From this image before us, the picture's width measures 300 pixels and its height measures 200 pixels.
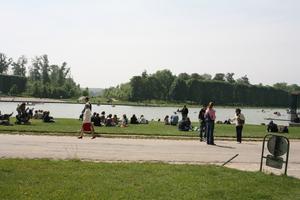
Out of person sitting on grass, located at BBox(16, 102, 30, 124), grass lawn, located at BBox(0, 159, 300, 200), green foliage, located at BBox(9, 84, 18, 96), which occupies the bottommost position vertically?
grass lawn, located at BBox(0, 159, 300, 200)

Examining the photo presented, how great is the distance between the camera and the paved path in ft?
52.6

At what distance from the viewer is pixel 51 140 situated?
20.8 meters

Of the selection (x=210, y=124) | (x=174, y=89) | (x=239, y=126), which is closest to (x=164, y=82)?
(x=174, y=89)

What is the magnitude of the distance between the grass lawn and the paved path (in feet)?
7.26

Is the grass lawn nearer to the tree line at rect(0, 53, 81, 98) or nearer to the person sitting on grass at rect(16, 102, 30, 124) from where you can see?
the person sitting on grass at rect(16, 102, 30, 124)

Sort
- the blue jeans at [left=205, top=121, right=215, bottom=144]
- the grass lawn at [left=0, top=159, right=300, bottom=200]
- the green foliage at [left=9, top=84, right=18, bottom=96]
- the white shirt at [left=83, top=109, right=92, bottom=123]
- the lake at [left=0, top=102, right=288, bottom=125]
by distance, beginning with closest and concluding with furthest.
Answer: the grass lawn at [left=0, top=159, right=300, bottom=200] < the blue jeans at [left=205, top=121, right=215, bottom=144] < the white shirt at [left=83, top=109, right=92, bottom=123] < the lake at [left=0, top=102, right=288, bottom=125] < the green foliage at [left=9, top=84, right=18, bottom=96]

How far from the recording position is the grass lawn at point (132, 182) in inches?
389

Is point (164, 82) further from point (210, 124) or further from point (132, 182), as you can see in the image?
point (132, 182)

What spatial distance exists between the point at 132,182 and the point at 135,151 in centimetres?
707

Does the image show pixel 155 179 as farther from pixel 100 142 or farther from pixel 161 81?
pixel 161 81

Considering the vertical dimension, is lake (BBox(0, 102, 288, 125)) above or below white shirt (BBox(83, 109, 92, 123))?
below

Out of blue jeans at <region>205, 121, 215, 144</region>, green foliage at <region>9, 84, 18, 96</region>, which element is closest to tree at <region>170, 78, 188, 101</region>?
green foliage at <region>9, 84, 18, 96</region>

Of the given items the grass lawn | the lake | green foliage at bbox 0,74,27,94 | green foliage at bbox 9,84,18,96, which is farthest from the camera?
green foliage at bbox 0,74,27,94

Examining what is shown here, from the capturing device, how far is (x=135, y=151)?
18.2 metres
